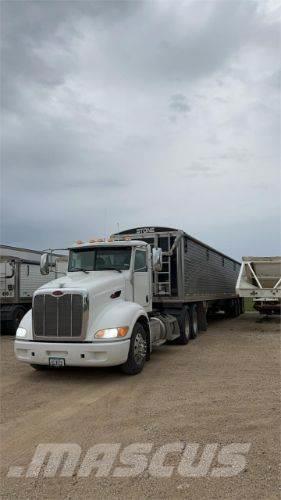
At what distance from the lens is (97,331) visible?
8086mm

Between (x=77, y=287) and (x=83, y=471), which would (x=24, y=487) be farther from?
(x=77, y=287)

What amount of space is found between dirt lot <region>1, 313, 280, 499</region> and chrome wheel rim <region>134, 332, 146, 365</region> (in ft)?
0.98

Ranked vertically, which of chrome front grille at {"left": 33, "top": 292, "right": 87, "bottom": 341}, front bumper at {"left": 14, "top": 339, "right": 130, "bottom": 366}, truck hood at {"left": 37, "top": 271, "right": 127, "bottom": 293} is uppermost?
truck hood at {"left": 37, "top": 271, "right": 127, "bottom": 293}

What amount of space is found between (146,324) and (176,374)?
3.96 ft

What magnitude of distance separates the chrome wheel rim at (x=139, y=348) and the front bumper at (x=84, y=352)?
492mm

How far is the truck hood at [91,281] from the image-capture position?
27.7 ft

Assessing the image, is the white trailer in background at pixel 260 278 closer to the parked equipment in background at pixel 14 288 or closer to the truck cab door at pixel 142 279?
the parked equipment in background at pixel 14 288

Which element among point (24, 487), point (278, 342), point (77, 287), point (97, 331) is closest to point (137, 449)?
point (24, 487)

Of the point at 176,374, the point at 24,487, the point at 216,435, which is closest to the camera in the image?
the point at 24,487

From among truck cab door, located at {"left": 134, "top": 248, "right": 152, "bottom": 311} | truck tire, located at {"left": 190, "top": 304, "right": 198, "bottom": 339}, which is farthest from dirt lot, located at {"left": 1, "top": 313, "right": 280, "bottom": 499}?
truck tire, located at {"left": 190, "top": 304, "right": 198, "bottom": 339}

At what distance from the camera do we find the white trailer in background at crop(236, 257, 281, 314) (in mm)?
16656

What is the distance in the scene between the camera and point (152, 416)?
6.08 m

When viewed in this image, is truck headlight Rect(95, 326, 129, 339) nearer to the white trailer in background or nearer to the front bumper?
the front bumper

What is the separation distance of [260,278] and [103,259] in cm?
966
